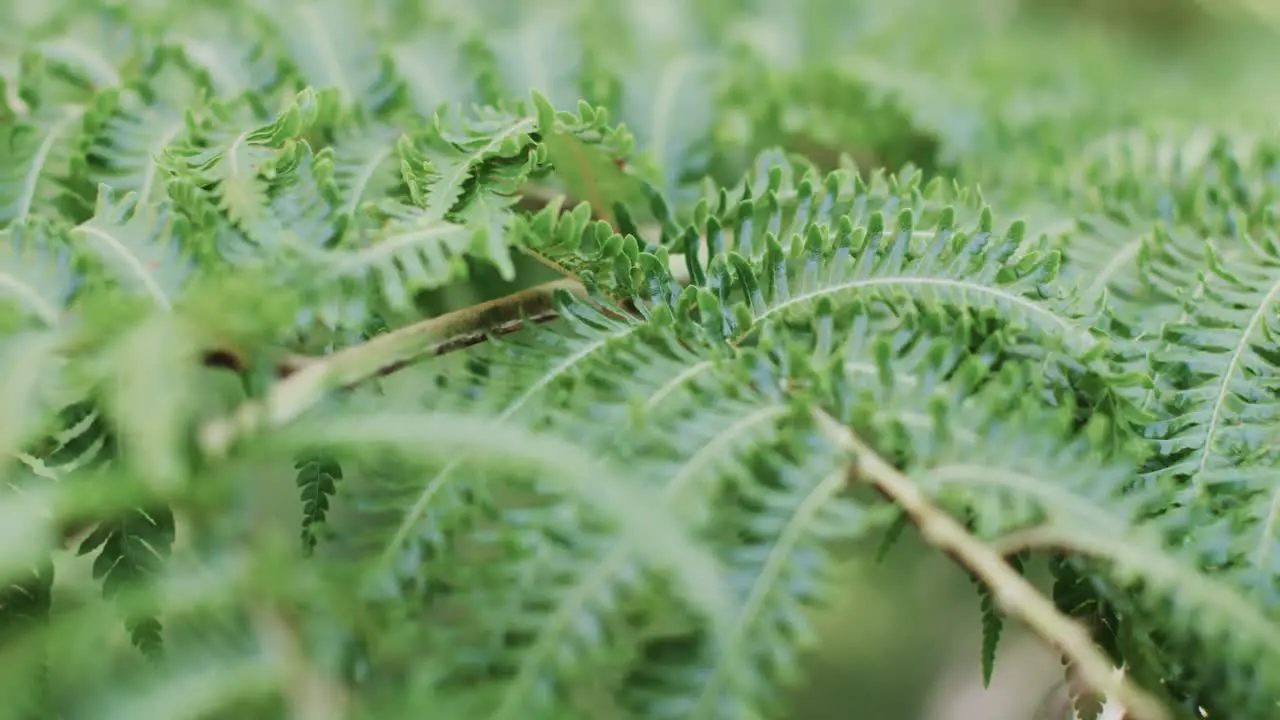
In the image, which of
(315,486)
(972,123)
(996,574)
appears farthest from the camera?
(972,123)

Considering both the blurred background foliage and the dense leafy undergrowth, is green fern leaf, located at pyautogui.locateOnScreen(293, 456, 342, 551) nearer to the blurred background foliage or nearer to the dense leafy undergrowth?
the dense leafy undergrowth

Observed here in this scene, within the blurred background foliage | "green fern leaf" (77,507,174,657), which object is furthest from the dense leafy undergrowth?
the blurred background foliage

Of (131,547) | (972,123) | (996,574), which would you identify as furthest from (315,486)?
(972,123)

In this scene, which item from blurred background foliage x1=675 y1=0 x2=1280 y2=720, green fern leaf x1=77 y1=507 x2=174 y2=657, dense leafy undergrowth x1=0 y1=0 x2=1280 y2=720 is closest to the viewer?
dense leafy undergrowth x1=0 y1=0 x2=1280 y2=720

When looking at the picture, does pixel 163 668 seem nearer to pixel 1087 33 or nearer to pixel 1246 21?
pixel 1087 33

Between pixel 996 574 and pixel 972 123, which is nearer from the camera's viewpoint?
pixel 996 574

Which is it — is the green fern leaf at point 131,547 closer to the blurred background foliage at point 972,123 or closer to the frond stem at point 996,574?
the frond stem at point 996,574

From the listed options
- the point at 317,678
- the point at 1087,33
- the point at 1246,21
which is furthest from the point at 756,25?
the point at 1246,21

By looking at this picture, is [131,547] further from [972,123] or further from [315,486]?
[972,123]

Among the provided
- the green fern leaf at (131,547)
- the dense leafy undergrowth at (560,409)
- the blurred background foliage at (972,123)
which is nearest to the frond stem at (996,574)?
the dense leafy undergrowth at (560,409)

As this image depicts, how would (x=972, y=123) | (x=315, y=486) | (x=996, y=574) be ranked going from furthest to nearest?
(x=972, y=123) → (x=315, y=486) → (x=996, y=574)
